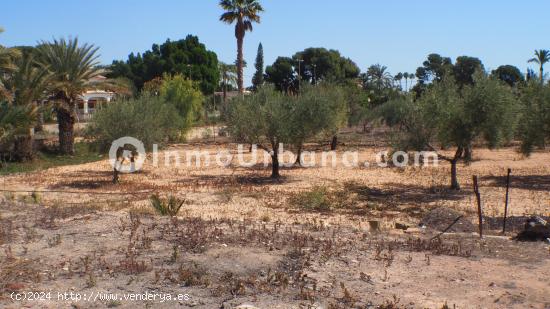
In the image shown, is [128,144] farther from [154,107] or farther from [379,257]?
[379,257]

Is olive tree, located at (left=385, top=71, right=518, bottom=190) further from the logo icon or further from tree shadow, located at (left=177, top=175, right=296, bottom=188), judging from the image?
the logo icon

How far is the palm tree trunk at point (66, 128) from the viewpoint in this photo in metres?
27.9

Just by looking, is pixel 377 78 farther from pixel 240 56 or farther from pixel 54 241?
pixel 54 241

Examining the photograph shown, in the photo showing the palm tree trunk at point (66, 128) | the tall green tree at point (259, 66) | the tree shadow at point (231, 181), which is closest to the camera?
the tree shadow at point (231, 181)

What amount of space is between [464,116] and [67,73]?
19161 mm

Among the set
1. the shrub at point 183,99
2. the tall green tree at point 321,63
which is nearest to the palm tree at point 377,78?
the tall green tree at point 321,63

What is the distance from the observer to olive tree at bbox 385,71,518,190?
56.9 ft

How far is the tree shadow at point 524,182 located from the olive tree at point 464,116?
1.85 metres

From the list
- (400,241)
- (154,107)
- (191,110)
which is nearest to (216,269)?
(400,241)

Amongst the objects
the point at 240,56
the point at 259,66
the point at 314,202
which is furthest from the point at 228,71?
the point at 314,202

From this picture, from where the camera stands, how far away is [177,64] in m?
59.5

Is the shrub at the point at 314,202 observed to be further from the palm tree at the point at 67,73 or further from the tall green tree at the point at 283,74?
the tall green tree at the point at 283,74

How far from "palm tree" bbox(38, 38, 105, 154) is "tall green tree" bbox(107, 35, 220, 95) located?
30.1 m

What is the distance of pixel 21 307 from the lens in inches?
217
